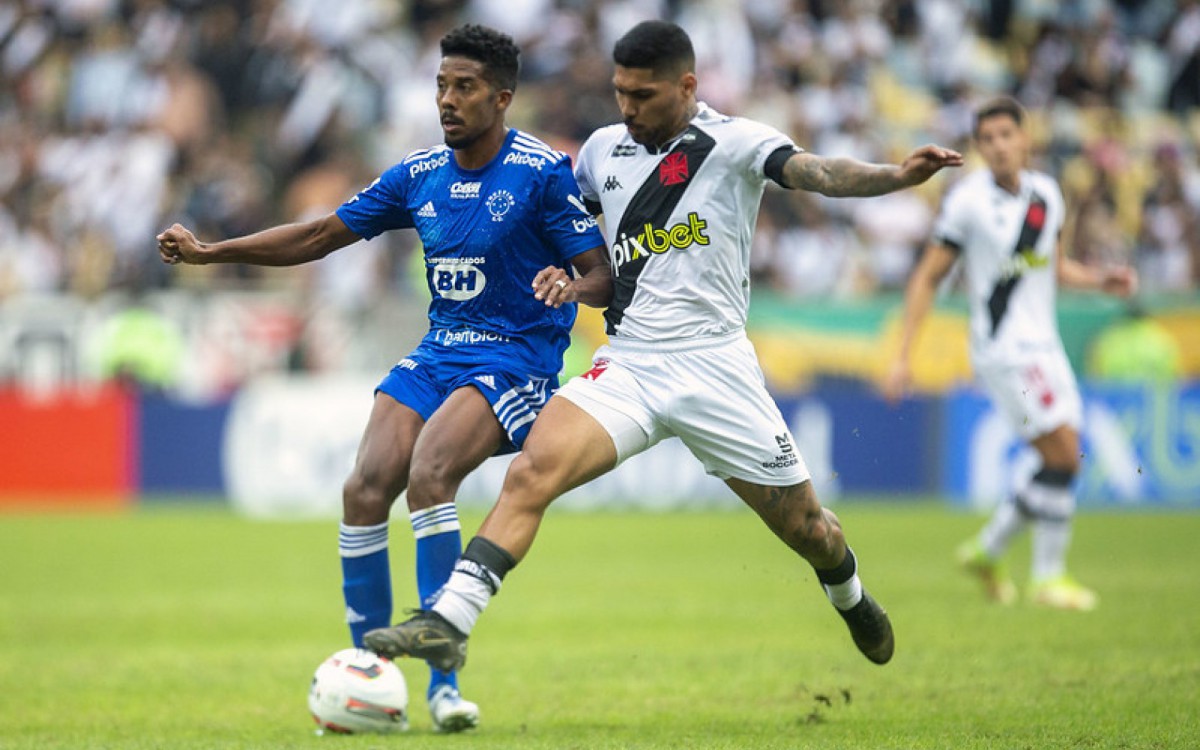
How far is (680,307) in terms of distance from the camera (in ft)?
23.0

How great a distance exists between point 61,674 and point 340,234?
310 centimetres

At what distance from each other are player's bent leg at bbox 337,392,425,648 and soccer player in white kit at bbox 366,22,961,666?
73cm

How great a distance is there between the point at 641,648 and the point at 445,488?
9.55 ft

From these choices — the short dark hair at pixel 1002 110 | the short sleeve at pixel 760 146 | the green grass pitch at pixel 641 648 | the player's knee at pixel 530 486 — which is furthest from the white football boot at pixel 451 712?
the short dark hair at pixel 1002 110

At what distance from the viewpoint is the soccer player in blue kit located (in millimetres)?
7133

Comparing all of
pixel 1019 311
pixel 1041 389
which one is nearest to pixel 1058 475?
pixel 1041 389

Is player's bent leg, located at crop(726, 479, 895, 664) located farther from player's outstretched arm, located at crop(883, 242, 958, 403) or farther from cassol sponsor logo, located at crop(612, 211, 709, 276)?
player's outstretched arm, located at crop(883, 242, 958, 403)

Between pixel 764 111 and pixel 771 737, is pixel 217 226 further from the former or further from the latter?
pixel 771 737

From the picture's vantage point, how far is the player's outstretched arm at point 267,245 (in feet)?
23.3

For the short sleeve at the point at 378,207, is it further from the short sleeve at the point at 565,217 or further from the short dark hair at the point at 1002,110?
the short dark hair at the point at 1002,110

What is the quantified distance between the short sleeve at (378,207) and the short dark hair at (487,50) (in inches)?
23.4

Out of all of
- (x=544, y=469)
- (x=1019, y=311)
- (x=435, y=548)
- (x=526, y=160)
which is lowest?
(x=435, y=548)

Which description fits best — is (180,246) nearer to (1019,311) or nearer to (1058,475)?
(1019,311)

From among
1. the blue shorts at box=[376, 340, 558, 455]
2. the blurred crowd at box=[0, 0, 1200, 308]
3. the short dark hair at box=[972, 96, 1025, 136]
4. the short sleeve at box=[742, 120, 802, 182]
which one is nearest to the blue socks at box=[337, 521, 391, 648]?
the blue shorts at box=[376, 340, 558, 455]
